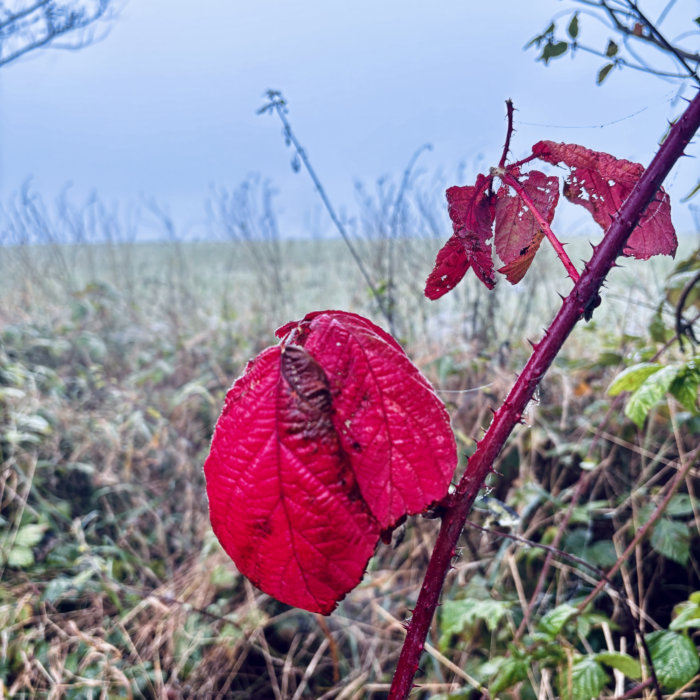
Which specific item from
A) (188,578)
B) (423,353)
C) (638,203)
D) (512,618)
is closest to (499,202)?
(638,203)

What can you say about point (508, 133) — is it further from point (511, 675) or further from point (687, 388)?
point (511, 675)

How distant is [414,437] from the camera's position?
239 mm

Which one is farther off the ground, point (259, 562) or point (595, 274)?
point (595, 274)

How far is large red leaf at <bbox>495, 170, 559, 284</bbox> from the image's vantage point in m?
0.34

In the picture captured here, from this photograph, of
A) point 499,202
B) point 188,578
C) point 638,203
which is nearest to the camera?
point 638,203

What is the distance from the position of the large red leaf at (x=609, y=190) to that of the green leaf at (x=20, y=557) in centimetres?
157

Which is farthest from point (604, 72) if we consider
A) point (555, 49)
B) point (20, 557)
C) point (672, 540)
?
point (20, 557)

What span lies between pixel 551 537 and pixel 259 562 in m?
1.00

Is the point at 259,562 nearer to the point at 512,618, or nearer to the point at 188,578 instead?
the point at 512,618

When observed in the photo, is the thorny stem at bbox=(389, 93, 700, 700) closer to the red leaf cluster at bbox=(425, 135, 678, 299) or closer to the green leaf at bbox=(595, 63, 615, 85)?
the red leaf cluster at bbox=(425, 135, 678, 299)

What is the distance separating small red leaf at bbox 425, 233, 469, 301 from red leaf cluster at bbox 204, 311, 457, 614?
11 cm

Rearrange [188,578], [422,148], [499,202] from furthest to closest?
[422,148] < [188,578] < [499,202]

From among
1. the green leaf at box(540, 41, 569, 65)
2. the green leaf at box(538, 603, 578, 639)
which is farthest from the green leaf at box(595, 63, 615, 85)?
the green leaf at box(538, 603, 578, 639)

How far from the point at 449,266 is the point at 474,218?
0.04 m
